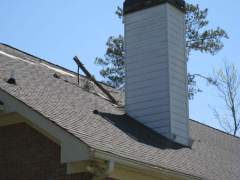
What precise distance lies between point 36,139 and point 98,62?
1985cm

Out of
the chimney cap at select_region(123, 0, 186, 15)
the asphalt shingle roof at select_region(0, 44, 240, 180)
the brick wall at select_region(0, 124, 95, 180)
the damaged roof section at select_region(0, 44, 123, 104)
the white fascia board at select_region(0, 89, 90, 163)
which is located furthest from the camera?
the chimney cap at select_region(123, 0, 186, 15)

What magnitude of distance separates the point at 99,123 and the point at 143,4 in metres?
4.62

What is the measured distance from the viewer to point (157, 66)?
1292 cm

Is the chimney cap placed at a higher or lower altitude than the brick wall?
higher

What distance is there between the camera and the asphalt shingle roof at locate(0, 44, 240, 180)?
902 centimetres

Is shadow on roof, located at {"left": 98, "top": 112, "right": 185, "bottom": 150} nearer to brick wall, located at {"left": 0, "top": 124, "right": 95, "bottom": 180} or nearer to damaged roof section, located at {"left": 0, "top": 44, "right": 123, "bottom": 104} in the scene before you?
damaged roof section, located at {"left": 0, "top": 44, "right": 123, "bottom": 104}

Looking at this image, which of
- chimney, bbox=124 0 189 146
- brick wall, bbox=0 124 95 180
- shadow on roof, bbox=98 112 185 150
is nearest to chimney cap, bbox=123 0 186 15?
chimney, bbox=124 0 189 146

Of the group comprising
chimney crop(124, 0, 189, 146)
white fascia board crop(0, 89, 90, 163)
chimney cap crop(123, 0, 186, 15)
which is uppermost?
chimney cap crop(123, 0, 186, 15)

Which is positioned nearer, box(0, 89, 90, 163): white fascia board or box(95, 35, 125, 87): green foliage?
box(0, 89, 90, 163): white fascia board

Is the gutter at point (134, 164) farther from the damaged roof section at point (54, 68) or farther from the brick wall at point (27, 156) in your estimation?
the damaged roof section at point (54, 68)

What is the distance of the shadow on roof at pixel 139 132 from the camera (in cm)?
1077

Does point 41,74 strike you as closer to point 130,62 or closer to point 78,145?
point 130,62

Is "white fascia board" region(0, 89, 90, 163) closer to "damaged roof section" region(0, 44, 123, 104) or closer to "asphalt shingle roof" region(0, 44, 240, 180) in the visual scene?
"asphalt shingle roof" region(0, 44, 240, 180)

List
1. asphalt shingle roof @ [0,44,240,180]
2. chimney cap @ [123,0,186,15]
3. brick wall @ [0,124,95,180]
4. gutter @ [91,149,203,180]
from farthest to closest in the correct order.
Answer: chimney cap @ [123,0,186,15], asphalt shingle roof @ [0,44,240,180], brick wall @ [0,124,95,180], gutter @ [91,149,203,180]
